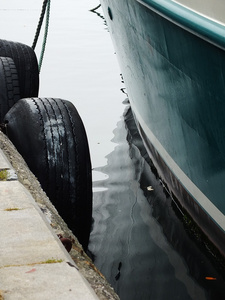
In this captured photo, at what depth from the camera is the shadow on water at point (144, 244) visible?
3469 mm

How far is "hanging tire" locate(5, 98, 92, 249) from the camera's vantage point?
10.8 feet

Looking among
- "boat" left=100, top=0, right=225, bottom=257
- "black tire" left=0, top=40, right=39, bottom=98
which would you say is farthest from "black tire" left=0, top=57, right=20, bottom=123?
"boat" left=100, top=0, right=225, bottom=257

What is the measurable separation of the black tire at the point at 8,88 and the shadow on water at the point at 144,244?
1.03 metres

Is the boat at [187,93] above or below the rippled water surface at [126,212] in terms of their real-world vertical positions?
above

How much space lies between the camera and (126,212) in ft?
14.8

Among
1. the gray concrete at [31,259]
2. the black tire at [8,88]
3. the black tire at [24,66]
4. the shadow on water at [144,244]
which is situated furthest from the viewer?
the black tire at [24,66]

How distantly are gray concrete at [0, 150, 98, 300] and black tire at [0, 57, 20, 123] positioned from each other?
213 centimetres

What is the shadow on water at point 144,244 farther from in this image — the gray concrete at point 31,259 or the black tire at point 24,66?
the gray concrete at point 31,259

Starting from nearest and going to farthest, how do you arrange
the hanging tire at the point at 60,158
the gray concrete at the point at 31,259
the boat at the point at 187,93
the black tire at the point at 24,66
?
1. the gray concrete at the point at 31,259
2. the boat at the point at 187,93
3. the hanging tire at the point at 60,158
4. the black tire at the point at 24,66

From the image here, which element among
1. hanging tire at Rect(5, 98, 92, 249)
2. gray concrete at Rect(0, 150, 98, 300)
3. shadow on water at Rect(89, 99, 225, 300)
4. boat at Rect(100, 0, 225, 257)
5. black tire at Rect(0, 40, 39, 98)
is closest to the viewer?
gray concrete at Rect(0, 150, 98, 300)

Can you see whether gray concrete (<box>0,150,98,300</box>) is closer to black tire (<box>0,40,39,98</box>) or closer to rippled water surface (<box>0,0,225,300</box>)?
rippled water surface (<box>0,0,225,300</box>)

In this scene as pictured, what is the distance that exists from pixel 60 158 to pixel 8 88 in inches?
56.3

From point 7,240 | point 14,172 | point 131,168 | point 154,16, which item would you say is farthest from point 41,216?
point 131,168

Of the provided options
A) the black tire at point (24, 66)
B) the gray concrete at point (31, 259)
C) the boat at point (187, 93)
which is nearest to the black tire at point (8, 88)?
the black tire at point (24, 66)
